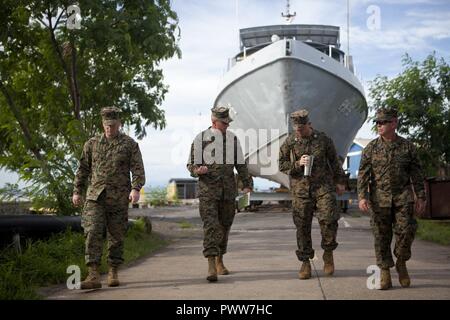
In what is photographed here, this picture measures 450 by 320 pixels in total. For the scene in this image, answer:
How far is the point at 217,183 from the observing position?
19.9ft

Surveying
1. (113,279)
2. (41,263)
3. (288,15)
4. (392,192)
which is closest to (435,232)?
(392,192)

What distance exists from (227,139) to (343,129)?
602 inches

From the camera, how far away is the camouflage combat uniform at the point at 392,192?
17.0 ft

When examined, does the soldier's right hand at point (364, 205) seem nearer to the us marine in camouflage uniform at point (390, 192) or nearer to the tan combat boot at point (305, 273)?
the us marine in camouflage uniform at point (390, 192)

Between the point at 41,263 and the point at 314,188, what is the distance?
3.16m

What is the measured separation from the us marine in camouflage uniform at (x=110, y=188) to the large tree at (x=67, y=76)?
400 cm

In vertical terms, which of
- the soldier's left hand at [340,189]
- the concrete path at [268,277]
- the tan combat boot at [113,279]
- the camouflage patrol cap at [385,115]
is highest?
the camouflage patrol cap at [385,115]

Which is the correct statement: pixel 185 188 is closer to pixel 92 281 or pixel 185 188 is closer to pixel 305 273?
pixel 305 273

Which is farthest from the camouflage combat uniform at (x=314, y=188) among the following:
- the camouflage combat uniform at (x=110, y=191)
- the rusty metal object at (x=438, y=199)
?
the rusty metal object at (x=438, y=199)

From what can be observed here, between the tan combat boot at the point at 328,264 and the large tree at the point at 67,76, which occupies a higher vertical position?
the large tree at the point at 67,76

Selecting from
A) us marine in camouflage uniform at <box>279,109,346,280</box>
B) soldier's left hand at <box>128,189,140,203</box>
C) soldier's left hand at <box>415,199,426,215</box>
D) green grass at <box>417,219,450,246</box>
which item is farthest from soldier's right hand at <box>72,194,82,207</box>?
green grass at <box>417,219,450,246</box>

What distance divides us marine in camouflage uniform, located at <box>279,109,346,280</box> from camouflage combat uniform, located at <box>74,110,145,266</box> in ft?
5.43

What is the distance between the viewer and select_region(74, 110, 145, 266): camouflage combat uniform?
18.1 ft
